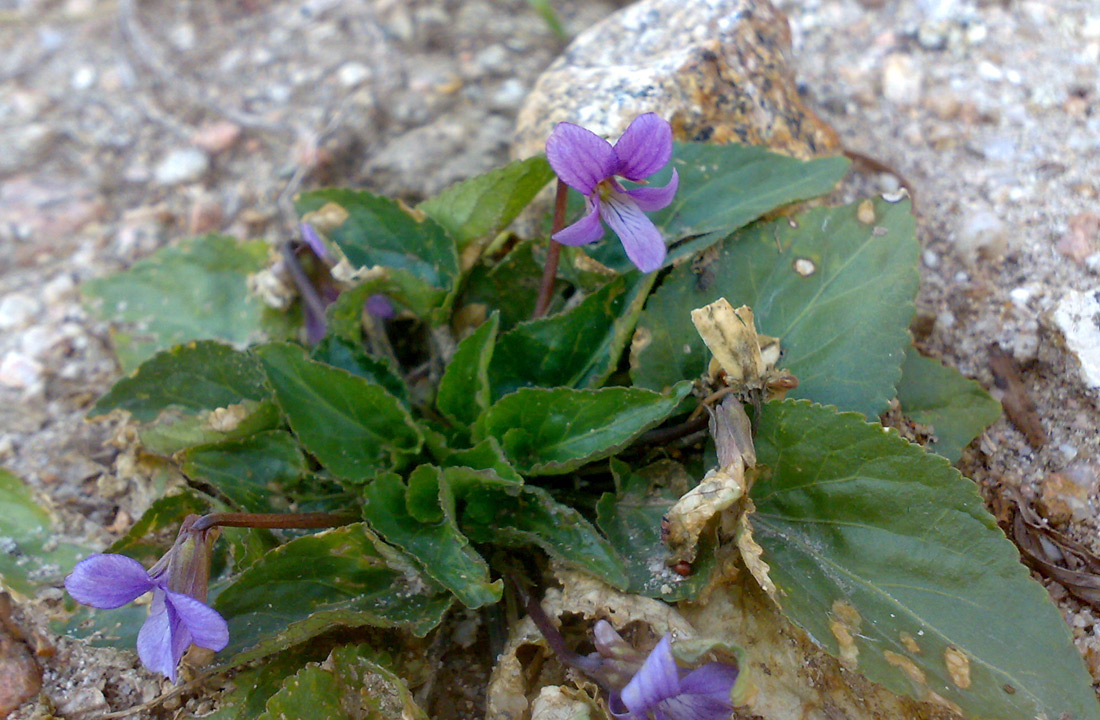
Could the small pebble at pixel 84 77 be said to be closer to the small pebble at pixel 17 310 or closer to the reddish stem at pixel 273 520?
the small pebble at pixel 17 310

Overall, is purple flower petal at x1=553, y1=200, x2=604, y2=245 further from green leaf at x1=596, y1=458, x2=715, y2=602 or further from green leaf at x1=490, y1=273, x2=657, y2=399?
green leaf at x1=596, y1=458, x2=715, y2=602

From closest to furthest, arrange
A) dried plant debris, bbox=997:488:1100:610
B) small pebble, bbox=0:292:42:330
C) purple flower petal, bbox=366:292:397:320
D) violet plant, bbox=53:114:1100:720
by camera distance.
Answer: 1. violet plant, bbox=53:114:1100:720
2. dried plant debris, bbox=997:488:1100:610
3. purple flower petal, bbox=366:292:397:320
4. small pebble, bbox=0:292:42:330

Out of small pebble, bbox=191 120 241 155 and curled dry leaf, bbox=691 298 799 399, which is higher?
small pebble, bbox=191 120 241 155

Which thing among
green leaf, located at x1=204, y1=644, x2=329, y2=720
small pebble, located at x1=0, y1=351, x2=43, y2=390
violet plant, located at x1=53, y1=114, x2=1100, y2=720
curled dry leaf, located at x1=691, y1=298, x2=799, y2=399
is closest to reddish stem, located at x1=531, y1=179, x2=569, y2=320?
violet plant, located at x1=53, y1=114, x2=1100, y2=720

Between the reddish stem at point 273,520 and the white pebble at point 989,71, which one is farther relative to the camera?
the white pebble at point 989,71

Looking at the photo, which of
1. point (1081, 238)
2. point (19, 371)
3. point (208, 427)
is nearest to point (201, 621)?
point (208, 427)

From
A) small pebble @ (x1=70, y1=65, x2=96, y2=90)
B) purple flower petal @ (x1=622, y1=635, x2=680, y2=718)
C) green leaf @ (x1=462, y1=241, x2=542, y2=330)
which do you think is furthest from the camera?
small pebble @ (x1=70, y1=65, x2=96, y2=90)

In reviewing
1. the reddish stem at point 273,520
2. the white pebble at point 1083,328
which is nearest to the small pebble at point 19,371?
the reddish stem at point 273,520

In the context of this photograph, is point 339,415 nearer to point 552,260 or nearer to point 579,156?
point 552,260
